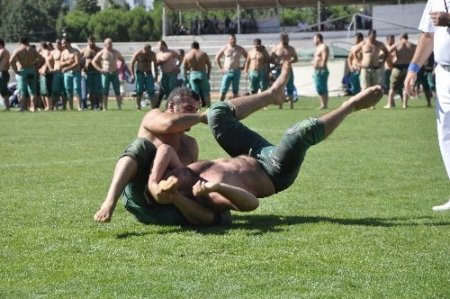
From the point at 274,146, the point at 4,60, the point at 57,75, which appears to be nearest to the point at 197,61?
the point at 57,75

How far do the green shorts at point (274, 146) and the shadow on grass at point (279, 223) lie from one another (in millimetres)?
286

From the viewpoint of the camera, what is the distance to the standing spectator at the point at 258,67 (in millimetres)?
29672

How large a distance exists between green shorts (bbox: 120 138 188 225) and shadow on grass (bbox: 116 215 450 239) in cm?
9

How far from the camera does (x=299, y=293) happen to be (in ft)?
17.6

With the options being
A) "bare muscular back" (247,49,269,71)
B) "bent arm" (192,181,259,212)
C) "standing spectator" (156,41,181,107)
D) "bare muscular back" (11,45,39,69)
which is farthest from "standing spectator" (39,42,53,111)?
"bent arm" (192,181,259,212)

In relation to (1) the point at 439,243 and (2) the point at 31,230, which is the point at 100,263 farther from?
(1) the point at 439,243

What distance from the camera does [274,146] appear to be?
8.01 m

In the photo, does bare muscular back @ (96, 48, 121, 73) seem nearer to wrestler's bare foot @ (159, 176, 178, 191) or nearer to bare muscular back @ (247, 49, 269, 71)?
bare muscular back @ (247, 49, 269, 71)

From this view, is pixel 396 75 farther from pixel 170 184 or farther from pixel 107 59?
pixel 170 184

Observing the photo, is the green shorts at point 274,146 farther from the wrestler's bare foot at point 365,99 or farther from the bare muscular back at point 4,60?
the bare muscular back at point 4,60

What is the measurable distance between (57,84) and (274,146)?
77.1 ft

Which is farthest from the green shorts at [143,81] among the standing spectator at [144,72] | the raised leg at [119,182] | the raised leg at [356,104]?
the raised leg at [119,182]

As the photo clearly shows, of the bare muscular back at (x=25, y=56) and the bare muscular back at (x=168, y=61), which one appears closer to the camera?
the bare muscular back at (x=25, y=56)

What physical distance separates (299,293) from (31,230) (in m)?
2.82
